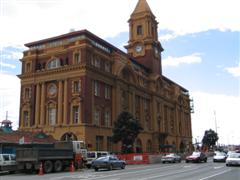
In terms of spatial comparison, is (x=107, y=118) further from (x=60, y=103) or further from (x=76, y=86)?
(x=60, y=103)

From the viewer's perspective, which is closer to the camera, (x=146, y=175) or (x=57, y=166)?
(x=146, y=175)

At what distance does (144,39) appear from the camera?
84250 millimetres

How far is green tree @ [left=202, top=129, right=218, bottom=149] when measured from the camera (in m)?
120

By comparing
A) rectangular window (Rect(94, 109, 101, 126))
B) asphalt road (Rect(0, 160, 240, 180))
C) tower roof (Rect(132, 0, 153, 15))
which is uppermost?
tower roof (Rect(132, 0, 153, 15))

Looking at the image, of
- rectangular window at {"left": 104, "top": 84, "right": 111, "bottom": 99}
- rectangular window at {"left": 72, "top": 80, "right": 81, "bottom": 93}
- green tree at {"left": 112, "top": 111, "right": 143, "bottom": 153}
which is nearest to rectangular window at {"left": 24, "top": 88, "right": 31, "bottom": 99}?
rectangular window at {"left": 72, "top": 80, "right": 81, "bottom": 93}

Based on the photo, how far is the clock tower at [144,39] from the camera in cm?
8381

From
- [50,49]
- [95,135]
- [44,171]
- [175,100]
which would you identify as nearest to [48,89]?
[50,49]

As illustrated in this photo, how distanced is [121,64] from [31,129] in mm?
18625

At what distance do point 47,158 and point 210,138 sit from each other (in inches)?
3790

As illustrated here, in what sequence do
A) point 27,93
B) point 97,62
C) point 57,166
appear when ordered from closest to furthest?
point 57,166, point 97,62, point 27,93

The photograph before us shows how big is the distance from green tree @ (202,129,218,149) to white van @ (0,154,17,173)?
316 ft

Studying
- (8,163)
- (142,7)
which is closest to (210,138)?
(142,7)

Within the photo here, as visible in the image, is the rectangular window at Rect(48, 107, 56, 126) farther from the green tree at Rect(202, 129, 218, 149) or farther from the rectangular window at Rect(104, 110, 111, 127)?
the green tree at Rect(202, 129, 218, 149)

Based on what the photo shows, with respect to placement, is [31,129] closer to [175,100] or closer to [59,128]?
[59,128]
